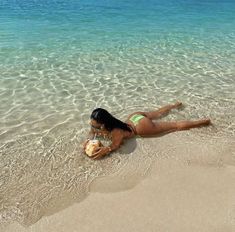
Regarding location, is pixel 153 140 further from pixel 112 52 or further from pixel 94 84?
pixel 112 52

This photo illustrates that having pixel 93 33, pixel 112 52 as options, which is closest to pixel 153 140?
pixel 112 52

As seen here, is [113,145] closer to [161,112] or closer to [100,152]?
[100,152]

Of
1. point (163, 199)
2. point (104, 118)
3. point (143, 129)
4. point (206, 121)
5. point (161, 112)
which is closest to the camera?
point (163, 199)

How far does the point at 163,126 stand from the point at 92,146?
1464mm

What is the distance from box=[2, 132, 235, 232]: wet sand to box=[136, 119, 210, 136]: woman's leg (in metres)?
0.67

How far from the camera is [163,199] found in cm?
432

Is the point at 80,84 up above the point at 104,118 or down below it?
below

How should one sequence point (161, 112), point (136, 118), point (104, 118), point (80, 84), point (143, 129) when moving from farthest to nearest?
point (80, 84)
point (161, 112)
point (136, 118)
point (143, 129)
point (104, 118)

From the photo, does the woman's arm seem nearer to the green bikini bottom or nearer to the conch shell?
the conch shell

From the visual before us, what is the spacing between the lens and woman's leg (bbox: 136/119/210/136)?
19.5ft

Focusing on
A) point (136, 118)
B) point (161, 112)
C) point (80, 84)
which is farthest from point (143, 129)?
point (80, 84)

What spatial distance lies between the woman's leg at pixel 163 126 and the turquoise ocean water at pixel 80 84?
0.30m

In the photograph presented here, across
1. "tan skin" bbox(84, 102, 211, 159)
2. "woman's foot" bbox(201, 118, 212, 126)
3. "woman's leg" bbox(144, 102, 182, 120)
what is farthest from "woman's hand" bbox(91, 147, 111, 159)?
"woman's foot" bbox(201, 118, 212, 126)

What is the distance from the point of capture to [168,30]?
14.8m
